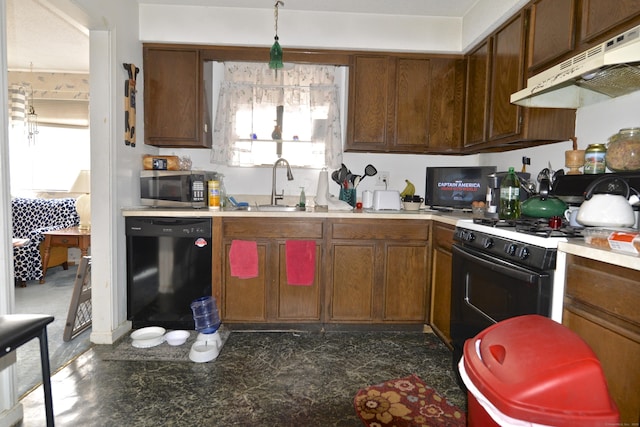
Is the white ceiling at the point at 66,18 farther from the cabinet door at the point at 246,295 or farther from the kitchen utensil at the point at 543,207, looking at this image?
the cabinet door at the point at 246,295

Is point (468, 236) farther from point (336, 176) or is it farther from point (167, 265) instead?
point (167, 265)

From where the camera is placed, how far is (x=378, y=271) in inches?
107

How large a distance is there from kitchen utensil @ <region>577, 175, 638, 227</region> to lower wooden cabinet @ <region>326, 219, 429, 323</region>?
125cm

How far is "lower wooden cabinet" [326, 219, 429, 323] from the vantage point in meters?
2.69

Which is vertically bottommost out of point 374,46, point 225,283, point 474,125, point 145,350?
point 145,350

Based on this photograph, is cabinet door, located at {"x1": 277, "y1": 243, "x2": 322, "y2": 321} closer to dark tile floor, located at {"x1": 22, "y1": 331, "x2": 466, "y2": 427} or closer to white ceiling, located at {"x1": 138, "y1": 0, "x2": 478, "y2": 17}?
dark tile floor, located at {"x1": 22, "y1": 331, "x2": 466, "y2": 427}

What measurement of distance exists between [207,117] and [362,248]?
1.67 meters

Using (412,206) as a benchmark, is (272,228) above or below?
below

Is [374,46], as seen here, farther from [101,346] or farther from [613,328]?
[101,346]

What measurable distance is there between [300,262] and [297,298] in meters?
0.27

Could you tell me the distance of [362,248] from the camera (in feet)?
8.86

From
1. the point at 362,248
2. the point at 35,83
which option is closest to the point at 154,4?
the point at 362,248

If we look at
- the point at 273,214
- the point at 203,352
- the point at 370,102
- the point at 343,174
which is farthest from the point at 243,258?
the point at 370,102

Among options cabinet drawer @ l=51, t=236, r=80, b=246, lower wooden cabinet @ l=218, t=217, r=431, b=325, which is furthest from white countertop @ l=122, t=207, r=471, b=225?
cabinet drawer @ l=51, t=236, r=80, b=246
